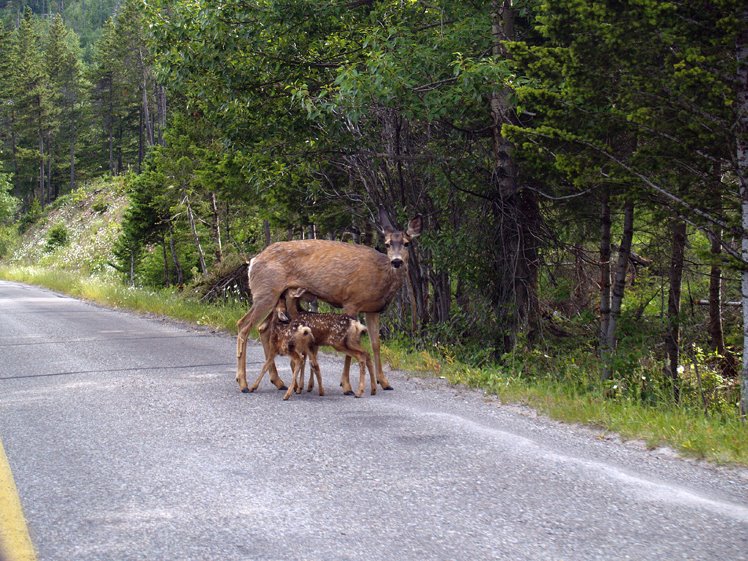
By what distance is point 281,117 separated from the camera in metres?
13.8

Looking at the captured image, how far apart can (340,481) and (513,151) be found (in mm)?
5823

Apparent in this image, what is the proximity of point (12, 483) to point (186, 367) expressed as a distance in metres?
5.18

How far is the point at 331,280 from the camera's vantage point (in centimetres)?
868

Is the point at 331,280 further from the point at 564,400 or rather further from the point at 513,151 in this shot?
the point at 513,151

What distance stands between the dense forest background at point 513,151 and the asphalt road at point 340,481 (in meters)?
2.63

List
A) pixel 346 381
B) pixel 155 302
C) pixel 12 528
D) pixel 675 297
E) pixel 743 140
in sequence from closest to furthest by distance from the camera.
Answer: pixel 12 528 → pixel 743 140 → pixel 346 381 → pixel 675 297 → pixel 155 302

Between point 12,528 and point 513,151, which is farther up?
point 513,151

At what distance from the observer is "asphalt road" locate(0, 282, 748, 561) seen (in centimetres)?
403

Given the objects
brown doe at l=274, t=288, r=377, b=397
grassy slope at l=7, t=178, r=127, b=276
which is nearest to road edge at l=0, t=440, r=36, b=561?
brown doe at l=274, t=288, r=377, b=397

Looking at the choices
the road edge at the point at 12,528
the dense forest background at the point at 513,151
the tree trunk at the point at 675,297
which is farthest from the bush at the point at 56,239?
the road edge at the point at 12,528

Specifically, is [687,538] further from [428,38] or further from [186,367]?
[428,38]

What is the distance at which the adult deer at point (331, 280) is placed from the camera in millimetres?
8578

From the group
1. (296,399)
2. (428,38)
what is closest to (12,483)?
(296,399)

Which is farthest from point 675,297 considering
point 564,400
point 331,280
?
point 331,280
